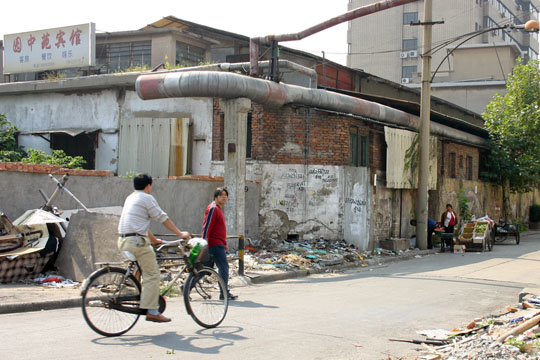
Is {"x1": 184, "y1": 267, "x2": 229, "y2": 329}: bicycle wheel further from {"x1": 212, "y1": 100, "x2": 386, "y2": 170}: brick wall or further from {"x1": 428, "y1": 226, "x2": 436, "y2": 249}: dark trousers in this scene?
{"x1": 428, "y1": 226, "x2": 436, "y2": 249}: dark trousers

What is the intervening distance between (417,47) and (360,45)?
608cm

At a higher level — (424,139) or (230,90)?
(230,90)

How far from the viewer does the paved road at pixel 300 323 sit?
21.5ft

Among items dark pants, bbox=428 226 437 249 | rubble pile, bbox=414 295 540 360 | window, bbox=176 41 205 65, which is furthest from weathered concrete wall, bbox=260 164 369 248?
rubble pile, bbox=414 295 540 360

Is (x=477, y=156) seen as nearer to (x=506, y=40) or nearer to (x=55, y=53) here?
(x=55, y=53)

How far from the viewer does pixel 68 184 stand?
13.0 m

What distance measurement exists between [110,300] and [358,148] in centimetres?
1440

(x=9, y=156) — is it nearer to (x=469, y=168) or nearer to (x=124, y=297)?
(x=124, y=297)

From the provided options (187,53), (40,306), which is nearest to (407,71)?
(187,53)

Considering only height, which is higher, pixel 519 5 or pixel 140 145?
pixel 519 5

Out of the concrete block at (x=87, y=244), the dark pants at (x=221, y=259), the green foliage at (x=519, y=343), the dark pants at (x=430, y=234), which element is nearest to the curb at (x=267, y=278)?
the dark pants at (x=430, y=234)

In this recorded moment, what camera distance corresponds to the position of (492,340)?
6.70 metres

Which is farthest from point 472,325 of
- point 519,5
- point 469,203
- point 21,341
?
point 519,5

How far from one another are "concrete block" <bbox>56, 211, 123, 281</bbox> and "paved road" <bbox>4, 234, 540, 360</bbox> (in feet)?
6.58
